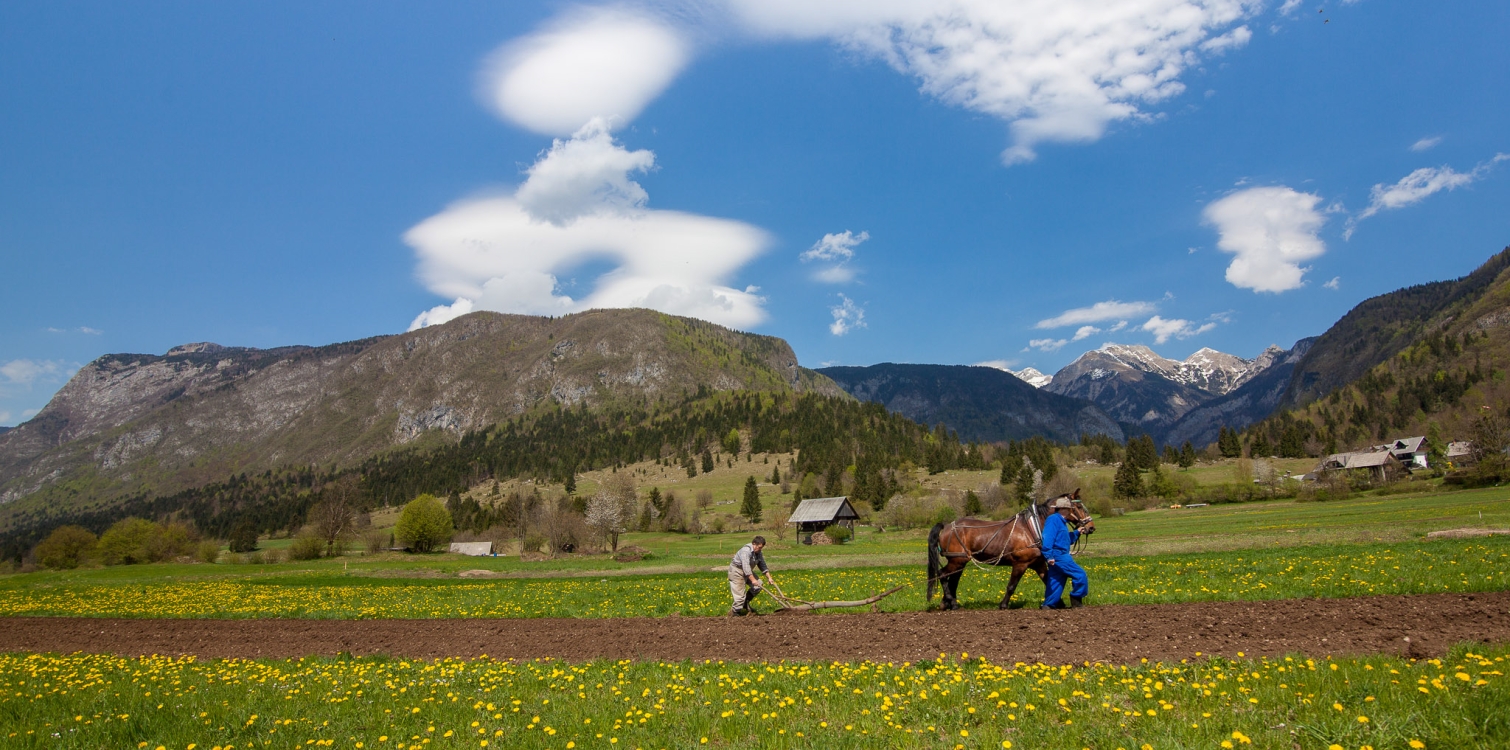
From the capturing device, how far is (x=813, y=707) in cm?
842

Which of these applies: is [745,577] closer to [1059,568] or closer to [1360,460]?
[1059,568]

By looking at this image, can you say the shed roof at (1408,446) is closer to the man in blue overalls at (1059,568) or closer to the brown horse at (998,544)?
the brown horse at (998,544)

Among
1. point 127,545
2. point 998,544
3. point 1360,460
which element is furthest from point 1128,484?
point 127,545

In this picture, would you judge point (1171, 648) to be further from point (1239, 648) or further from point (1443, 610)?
point (1443, 610)

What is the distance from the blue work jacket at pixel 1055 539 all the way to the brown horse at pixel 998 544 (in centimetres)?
50

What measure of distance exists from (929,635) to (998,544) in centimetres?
468

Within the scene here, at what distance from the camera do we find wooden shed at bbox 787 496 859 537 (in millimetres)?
96250

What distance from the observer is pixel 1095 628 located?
41.9ft

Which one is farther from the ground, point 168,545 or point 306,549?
point 168,545

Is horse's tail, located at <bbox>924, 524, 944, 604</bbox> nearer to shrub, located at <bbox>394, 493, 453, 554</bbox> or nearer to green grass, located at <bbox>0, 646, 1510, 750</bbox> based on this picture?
green grass, located at <bbox>0, 646, 1510, 750</bbox>

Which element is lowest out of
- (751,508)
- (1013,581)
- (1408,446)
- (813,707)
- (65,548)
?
(751,508)

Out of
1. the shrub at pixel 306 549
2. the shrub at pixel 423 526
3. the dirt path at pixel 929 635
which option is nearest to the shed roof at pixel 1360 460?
the dirt path at pixel 929 635

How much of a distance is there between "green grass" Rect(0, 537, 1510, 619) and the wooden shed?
198 feet

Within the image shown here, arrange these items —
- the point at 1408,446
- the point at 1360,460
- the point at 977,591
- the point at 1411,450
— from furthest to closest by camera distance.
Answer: the point at 1408,446, the point at 1411,450, the point at 1360,460, the point at 977,591
